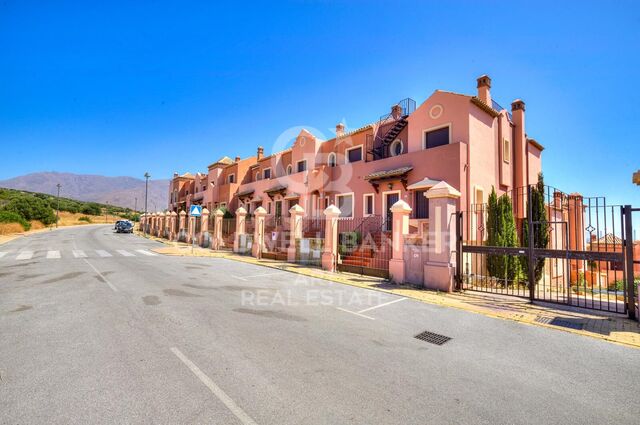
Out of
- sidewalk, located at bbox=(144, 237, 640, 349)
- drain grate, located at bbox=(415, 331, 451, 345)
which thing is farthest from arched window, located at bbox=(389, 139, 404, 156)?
drain grate, located at bbox=(415, 331, 451, 345)

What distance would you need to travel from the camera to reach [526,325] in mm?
6168

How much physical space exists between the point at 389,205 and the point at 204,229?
690 inches

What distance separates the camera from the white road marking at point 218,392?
2.90 m

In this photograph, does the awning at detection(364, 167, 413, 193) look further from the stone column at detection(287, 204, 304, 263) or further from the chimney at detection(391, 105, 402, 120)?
the chimney at detection(391, 105, 402, 120)

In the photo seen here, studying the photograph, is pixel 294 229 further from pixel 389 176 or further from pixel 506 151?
pixel 506 151

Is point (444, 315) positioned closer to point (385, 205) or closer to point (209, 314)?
point (209, 314)

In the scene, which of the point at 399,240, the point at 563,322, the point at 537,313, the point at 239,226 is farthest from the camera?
the point at 239,226

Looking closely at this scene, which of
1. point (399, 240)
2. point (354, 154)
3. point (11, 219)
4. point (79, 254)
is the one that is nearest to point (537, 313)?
point (399, 240)

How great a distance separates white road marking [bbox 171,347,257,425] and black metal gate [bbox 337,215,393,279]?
332 inches

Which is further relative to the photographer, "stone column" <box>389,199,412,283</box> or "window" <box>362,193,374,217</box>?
"window" <box>362,193,374,217</box>

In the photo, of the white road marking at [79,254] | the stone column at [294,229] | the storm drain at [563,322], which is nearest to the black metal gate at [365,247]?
the stone column at [294,229]

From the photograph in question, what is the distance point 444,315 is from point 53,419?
6.59 metres

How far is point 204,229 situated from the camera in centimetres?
2720

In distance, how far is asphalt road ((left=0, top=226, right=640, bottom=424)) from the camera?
10.0ft
